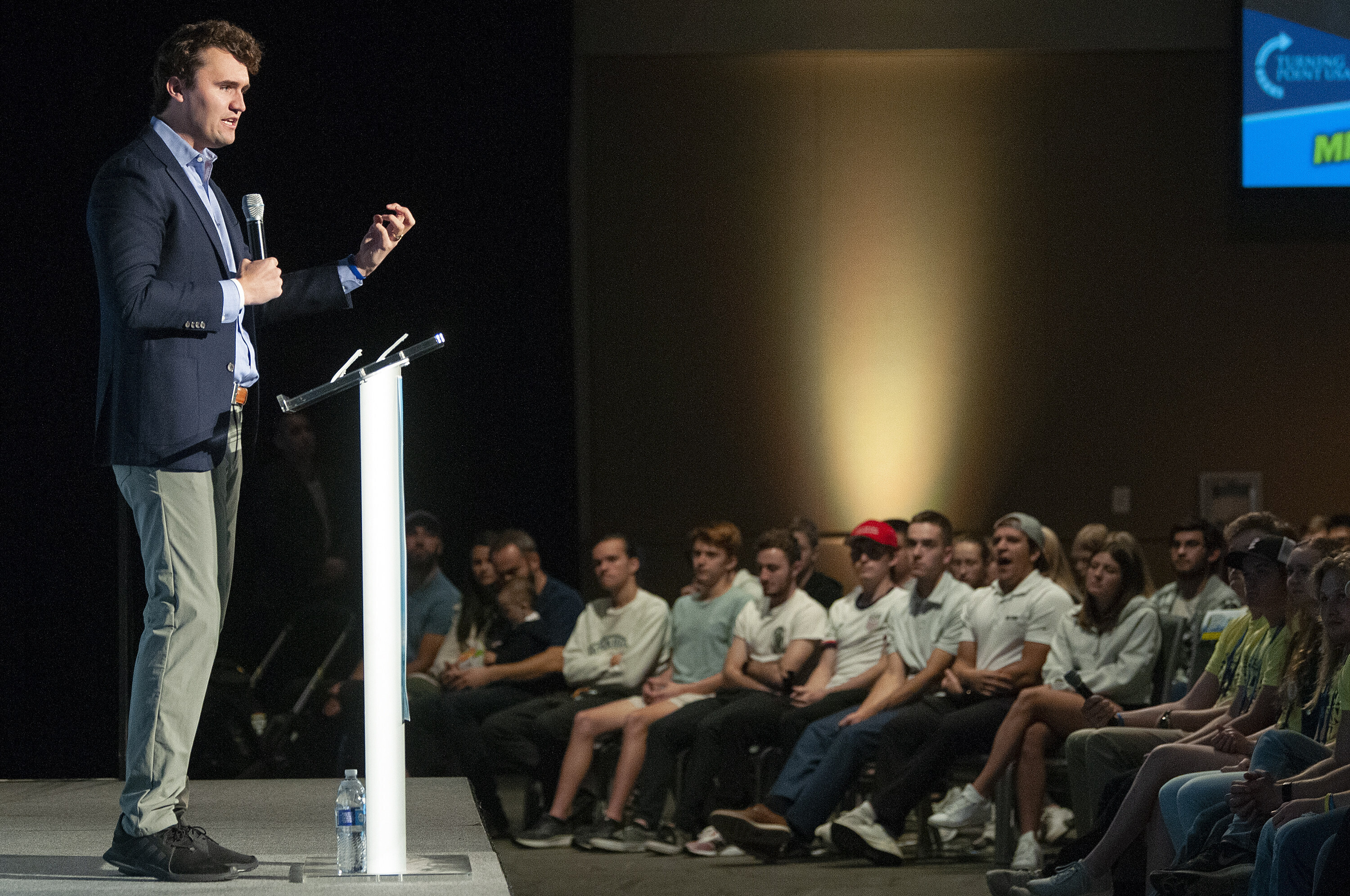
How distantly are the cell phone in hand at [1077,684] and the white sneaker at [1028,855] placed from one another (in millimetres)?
467

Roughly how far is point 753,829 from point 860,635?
33.3 inches

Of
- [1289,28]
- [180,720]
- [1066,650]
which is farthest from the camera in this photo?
[1289,28]

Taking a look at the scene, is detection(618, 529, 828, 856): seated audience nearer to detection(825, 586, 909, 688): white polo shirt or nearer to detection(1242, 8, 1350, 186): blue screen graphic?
detection(825, 586, 909, 688): white polo shirt

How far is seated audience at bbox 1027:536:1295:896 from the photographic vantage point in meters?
3.61

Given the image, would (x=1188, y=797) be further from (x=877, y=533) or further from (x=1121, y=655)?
(x=877, y=533)

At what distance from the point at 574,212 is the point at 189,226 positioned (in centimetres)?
539

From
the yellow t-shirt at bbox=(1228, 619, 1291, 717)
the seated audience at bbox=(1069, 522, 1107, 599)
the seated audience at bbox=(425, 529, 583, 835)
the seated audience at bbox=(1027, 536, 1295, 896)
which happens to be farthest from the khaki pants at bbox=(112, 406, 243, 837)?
the seated audience at bbox=(1069, 522, 1107, 599)

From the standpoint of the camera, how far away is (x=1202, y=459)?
25.7ft

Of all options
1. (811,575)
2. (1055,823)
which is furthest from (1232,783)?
(811,575)

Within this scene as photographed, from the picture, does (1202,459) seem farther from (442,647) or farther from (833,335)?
(442,647)

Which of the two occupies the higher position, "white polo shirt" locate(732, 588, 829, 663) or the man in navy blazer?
the man in navy blazer

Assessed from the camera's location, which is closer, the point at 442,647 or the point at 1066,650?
the point at 1066,650

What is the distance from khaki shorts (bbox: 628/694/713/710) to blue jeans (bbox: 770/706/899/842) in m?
0.47

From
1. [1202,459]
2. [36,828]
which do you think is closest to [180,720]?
[36,828]
